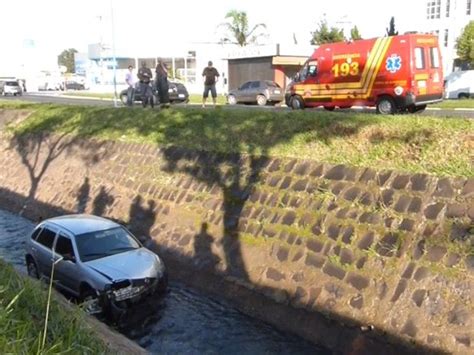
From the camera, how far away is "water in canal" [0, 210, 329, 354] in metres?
8.26

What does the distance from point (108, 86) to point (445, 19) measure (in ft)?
124

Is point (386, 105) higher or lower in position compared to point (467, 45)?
lower

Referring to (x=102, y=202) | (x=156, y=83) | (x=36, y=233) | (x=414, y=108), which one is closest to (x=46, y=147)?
(x=156, y=83)

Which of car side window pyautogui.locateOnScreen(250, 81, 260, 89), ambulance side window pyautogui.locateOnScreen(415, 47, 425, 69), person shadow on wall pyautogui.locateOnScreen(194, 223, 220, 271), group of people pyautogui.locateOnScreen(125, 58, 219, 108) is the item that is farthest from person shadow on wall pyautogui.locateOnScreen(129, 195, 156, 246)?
car side window pyautogui.locateOnScreen(250, 81, 260, 89)

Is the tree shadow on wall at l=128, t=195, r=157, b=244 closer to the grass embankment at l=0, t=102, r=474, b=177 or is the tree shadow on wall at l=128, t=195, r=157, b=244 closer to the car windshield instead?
the grass embankment at l=0, t=102, r=474, b=177

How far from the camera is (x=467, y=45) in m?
48.9

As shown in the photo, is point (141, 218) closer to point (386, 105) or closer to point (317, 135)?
point (317, 135)

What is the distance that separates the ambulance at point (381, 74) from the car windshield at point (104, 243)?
12046 millimetres

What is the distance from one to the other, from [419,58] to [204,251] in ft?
39.5

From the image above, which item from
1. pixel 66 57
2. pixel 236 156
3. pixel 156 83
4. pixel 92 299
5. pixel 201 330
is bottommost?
pixel 201 330

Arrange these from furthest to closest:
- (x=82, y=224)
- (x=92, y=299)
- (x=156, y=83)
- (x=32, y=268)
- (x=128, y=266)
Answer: (x=156, y=83), (x=32, y=268), (x=82, y=224), (x=128, y=266), (x=92, y=299)

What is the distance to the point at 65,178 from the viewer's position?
17672mm

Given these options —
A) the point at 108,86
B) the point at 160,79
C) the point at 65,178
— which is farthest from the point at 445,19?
the point at 65,178

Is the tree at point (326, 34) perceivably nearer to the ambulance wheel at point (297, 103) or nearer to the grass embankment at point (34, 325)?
the ambulance wheel at point (297, 103)
